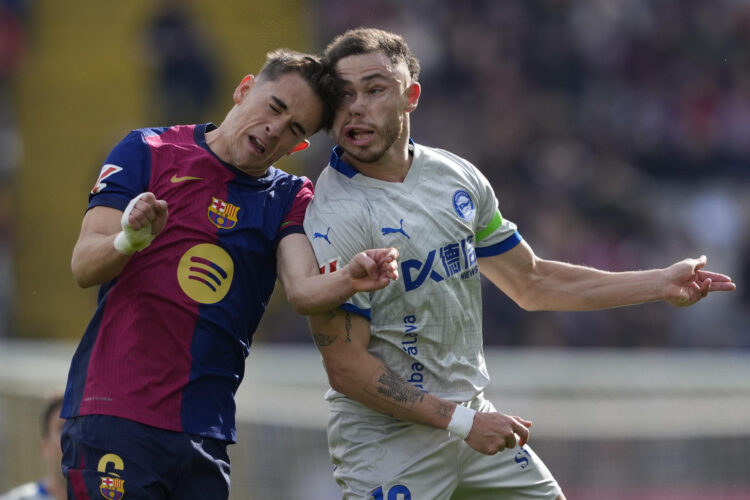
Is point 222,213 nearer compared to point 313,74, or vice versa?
point 222,213

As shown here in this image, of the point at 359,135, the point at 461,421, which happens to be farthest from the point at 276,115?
the point at 461,421

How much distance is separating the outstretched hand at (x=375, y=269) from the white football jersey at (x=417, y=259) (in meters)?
0.37

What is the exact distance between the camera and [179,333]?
4012mm

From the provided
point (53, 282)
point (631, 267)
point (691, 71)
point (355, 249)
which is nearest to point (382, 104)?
point (355, 249)

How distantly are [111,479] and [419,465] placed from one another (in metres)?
1.16

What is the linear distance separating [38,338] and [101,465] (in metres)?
10.5

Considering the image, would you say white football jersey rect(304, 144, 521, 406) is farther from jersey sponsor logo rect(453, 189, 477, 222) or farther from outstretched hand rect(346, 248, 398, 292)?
outstretched hand rect(346, 248, 398, 292)

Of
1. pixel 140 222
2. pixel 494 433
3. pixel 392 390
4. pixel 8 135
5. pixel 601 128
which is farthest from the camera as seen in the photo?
pixel 601 128

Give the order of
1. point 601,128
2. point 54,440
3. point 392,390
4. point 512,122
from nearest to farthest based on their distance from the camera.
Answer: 1. point 392,390
2. point 54,440
3. point 512,122
4. point 601,128

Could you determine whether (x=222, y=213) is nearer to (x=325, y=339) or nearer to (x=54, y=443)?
(x=325, y=339)

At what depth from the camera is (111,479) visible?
384 centimetres

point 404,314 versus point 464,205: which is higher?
point 464,205

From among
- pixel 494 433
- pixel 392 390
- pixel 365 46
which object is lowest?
pixel 494 433

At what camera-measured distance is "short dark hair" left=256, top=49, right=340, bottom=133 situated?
168 inches
